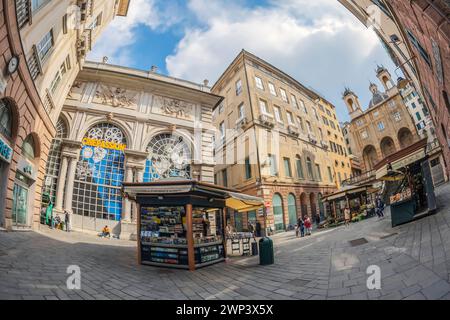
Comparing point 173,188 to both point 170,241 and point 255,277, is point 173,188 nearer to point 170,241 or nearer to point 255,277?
Result: point 170,241

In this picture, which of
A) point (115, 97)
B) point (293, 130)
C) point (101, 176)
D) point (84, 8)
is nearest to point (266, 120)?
point (293, 130)

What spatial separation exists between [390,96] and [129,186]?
175 feet

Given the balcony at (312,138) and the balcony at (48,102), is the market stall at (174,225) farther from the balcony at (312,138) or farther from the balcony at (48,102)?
the balcony at (312,138)

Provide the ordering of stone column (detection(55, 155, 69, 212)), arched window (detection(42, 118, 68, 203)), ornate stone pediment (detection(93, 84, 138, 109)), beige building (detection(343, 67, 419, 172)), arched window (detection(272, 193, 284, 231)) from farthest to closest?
1. beige building (detection(343, 67, 419, 172))
2. arched window (detection(272, 193, 284, 231))
3. ornate stone pediment (detection(93, 84, 138, 109))
4. arched window (detection(42, 118, 68, 203))
5. stone column (detection(55, 155, 69, 212))

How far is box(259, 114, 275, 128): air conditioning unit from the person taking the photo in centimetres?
2400

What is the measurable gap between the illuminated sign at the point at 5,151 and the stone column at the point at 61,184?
588cm

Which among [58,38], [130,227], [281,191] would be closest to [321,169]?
[281,191]

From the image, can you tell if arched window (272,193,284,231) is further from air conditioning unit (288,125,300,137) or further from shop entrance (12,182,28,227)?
shop entrance (12,182,28,227)

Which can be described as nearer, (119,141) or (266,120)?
(119,141)

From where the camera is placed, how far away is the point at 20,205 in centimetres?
1009

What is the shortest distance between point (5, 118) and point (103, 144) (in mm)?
7389

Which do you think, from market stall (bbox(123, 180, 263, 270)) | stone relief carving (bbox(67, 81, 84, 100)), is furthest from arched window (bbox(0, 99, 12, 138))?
stone relief carving (bbox(67, 81, 84, 100))

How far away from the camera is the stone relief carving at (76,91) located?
52.5 feet

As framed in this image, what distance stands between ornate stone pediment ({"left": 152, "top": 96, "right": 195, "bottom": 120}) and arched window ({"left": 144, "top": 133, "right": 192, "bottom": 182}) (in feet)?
6.55
